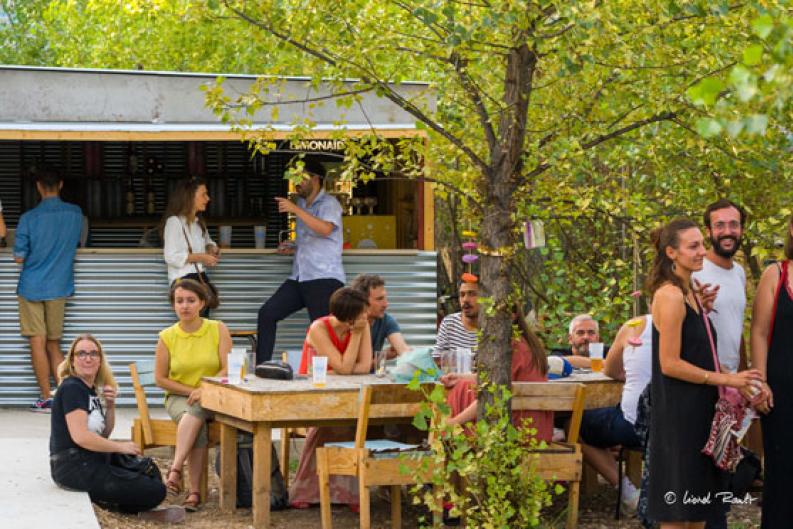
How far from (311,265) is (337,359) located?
8.56 ft

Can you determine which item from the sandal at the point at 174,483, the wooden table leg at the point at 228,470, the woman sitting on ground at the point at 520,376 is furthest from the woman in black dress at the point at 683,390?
the sandal at the point at 174,483

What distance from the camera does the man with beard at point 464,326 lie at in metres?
9.57

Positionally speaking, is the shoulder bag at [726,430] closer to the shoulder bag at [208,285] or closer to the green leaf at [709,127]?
the green leaf at [709,127]

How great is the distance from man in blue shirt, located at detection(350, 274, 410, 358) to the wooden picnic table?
3.32 ft

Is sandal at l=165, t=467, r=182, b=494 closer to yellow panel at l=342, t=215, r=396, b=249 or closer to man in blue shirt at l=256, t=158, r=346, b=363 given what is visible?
man in blue shirt at l=256, t=158, r=346, b=363

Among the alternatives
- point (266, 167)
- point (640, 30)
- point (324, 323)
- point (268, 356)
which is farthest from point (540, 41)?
point (266, 167)

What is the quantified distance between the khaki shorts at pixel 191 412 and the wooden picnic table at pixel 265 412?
0.22 metres

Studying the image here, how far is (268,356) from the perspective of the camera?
11.3m

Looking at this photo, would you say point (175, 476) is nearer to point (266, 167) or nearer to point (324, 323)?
point (324, 323)

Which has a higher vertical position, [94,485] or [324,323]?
[324,323]

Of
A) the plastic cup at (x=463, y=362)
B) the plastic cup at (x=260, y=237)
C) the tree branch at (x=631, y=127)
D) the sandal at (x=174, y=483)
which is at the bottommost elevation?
the sandal at (x=174, y=483)

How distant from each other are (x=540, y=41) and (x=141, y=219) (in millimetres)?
8039

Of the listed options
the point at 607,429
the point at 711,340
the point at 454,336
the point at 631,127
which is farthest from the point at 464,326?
the point at 711,340

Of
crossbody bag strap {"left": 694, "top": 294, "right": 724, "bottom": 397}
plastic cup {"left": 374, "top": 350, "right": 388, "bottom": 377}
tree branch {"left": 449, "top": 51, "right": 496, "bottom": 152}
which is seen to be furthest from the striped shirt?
crossbody bag strap {"left": 694, "top": 294, "right": 724, "bottom": 397}
